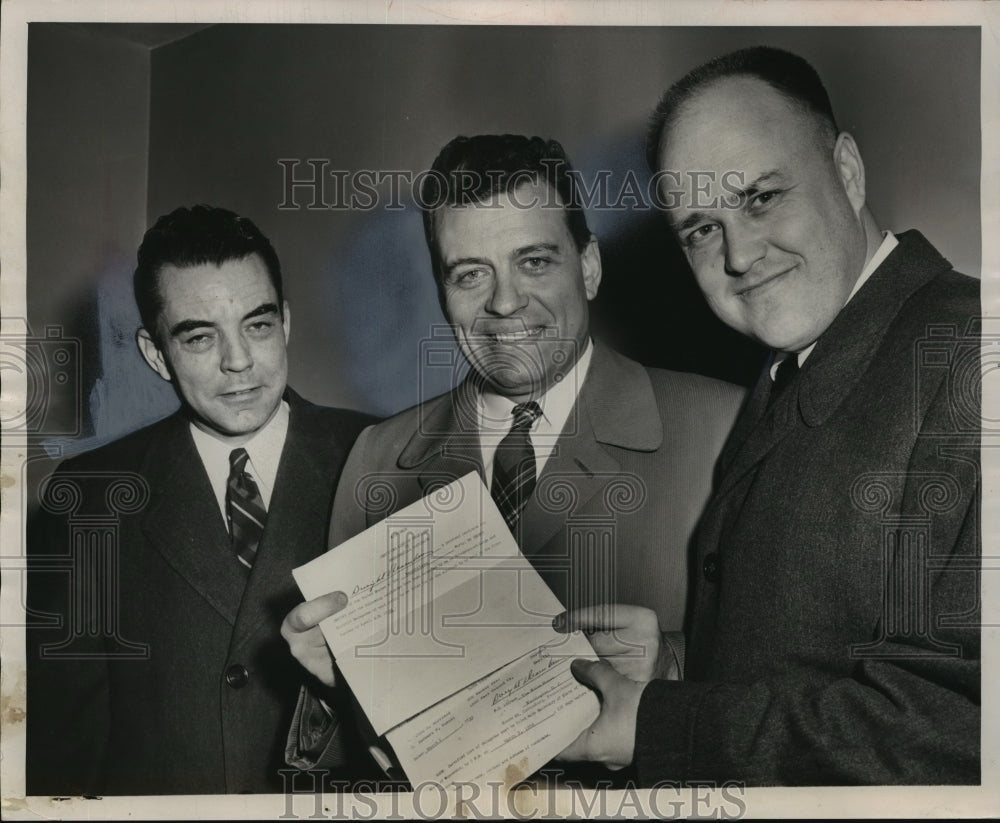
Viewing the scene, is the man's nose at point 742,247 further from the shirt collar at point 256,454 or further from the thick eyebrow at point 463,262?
the shirt collar at point 256,454

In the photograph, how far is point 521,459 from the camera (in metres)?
1.92

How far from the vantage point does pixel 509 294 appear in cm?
189

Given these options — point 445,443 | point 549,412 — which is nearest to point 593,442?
point 549,412

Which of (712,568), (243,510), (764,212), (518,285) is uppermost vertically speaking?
(764,212)

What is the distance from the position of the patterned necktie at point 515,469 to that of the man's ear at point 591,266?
25 cm

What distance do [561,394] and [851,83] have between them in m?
0.86

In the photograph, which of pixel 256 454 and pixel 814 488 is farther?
pixel 256 454

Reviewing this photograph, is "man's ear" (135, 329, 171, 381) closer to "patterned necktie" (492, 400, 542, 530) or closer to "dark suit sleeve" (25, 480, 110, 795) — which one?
"dark suit sleeve" (25, 480, 110, 795)

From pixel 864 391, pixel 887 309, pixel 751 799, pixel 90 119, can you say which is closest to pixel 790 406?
pixel 864 391

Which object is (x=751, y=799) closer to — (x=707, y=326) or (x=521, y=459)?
(x=521, y=459)

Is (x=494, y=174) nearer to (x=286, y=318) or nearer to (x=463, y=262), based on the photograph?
(x=463, y=262)

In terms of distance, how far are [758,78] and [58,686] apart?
6.11ft

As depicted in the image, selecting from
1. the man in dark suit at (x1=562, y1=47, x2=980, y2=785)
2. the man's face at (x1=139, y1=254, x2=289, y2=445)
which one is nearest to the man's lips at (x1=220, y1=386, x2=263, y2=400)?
the man's face at (x1=139, y1=254, x2=289, y2=445)

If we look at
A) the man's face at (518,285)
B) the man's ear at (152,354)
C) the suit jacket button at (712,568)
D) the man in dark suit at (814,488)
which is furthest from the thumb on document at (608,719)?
the man's ear at (152,354)
